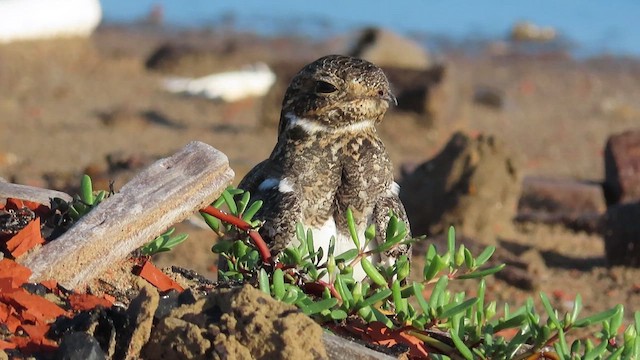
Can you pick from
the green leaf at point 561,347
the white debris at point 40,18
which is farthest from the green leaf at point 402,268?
the white debris at point 40,18

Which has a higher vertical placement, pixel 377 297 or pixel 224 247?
pixel 377 297

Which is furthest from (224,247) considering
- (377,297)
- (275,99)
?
(275,99)

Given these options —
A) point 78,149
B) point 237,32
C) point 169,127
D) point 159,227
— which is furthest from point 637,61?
point 159,227

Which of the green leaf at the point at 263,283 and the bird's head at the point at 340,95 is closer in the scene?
the green leaf at the point at 263,283

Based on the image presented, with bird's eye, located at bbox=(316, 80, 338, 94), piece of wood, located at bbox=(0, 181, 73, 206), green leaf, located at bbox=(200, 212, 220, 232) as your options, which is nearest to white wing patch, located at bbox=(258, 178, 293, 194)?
bird's eye, located at bbox=(316, 80, 338, 94)

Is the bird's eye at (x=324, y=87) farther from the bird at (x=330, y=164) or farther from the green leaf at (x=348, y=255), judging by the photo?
the green leaf at (x=348, y=255)

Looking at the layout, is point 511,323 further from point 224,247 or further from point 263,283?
point 224,247
